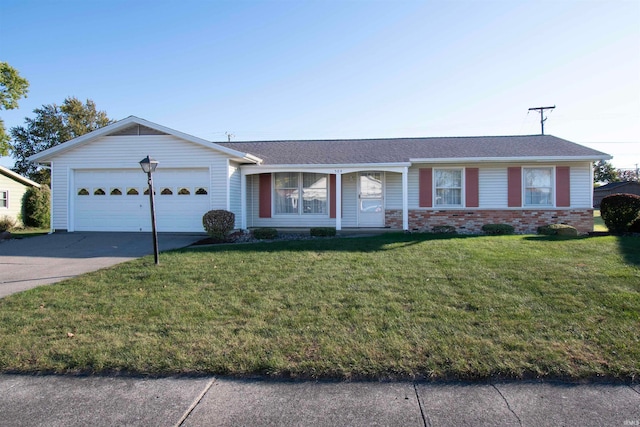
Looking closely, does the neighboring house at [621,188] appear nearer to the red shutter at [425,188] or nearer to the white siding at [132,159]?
the red shutter at [425,188]

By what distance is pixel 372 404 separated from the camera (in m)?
3.37

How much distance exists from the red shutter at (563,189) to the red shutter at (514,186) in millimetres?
1365

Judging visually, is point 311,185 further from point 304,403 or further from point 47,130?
point 47,130

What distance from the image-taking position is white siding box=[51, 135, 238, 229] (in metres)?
13.9

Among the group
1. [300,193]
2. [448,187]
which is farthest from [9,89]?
[448,187]

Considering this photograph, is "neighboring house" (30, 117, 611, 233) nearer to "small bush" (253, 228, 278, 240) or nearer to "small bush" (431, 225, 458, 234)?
"small bush" (431, 225, 458, 234)

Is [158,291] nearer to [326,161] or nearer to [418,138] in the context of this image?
[326,161]

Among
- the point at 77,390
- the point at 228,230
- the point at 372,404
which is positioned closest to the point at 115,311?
the point at 77,390

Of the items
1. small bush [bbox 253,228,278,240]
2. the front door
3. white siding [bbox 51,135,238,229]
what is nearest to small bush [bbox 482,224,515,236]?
the front door

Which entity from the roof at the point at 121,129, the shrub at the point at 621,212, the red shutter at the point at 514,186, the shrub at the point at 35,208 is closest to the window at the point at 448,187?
the red shutter at the point at 514,186

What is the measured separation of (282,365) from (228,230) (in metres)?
9.02

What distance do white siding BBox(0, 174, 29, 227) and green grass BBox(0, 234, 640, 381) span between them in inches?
717

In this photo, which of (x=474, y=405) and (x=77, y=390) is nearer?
(x=474, y=405)

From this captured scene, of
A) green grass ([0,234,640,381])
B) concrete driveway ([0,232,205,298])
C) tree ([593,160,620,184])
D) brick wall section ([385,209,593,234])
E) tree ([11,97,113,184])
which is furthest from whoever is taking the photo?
tree ([593,160,620,184])
